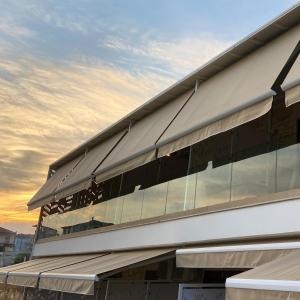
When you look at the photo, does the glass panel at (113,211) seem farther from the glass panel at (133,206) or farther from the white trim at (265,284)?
the white trim at (265,284)

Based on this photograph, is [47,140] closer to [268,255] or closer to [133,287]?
[133,287]

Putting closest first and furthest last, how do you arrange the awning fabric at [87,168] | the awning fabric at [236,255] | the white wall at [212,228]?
the awning fabric at [236,255]
the white wall at [212,228]
the awning fabric at [87,168]

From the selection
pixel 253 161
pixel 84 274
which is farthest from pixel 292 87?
pixel 84 274

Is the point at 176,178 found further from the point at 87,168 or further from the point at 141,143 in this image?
the point at 87,168

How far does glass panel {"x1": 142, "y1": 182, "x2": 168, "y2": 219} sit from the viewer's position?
13367 mm

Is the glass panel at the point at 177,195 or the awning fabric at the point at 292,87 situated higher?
the awning fabric at the point at 292,87

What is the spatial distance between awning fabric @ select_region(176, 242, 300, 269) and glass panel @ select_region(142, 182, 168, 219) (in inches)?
156

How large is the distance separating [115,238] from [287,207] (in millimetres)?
7520

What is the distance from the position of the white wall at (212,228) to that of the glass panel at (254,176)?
0.42 m

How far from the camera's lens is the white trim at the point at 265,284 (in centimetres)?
526

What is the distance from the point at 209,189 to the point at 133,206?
4229 millimetres

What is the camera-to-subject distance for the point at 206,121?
10.4 metres

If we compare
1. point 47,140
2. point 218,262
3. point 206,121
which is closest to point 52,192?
point 47,140

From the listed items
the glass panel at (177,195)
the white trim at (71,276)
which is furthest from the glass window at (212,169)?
the white trim at (71,276)
